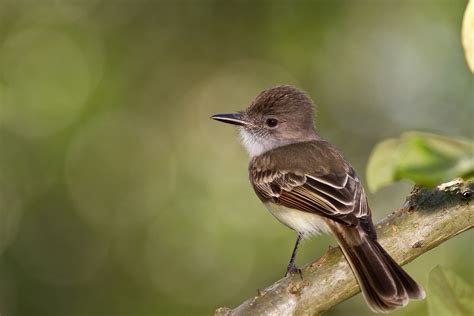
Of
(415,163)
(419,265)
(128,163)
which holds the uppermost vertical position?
(128,163)

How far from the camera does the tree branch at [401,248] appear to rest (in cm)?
315

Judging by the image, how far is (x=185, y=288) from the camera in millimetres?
7832

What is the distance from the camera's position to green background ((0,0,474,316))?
760 centimetres

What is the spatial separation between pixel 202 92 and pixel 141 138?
99cm

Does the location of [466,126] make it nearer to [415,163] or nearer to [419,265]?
[419,265]

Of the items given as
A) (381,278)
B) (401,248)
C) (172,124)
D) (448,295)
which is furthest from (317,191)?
(172,124)

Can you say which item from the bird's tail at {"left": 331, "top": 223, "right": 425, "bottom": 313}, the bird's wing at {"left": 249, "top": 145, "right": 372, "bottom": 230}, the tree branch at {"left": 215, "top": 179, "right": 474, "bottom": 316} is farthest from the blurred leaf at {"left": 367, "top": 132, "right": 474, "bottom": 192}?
the bird's wing at {"left": 249, "top": 145, "right": 372, "bottom": 230}

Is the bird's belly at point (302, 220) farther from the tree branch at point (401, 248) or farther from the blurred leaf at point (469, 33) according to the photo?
the blurred leaf at point (469, 33)

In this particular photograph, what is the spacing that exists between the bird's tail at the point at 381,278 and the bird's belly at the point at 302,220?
872 millimetres

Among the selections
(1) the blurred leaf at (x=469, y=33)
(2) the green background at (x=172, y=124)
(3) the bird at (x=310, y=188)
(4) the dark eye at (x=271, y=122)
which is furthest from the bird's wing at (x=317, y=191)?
(1) the blurred leaf at (x=469, y=33)

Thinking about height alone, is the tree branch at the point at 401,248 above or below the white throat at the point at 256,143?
below

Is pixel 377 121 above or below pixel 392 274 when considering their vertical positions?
above

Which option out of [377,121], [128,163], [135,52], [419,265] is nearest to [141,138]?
[128,163]

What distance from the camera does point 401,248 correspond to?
3.33 meters
